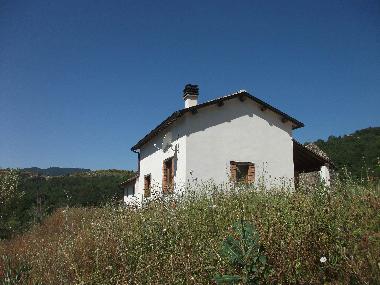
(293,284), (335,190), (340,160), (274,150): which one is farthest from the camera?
(340,160)

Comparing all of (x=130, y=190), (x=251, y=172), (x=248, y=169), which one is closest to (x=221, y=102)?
(x=248, y=169)

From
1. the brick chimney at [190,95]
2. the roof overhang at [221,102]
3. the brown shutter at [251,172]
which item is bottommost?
the brown shutter at [251,172]

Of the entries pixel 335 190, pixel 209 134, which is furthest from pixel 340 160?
pixel 335 190

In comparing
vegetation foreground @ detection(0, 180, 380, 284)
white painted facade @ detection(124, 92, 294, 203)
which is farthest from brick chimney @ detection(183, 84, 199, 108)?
vegetation foreground @ detection(0, 180, 380, 284)

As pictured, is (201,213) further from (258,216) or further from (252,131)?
(252,131)

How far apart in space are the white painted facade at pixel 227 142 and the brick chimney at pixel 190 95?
1333 mm

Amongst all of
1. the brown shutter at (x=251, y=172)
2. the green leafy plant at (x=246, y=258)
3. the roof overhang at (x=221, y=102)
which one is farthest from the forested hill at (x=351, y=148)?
the green leafy plant at (x=246, y=258)

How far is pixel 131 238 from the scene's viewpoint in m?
5.29

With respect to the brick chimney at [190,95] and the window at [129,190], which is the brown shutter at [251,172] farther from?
the window at [129,190]

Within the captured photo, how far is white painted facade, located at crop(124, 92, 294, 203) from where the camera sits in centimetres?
1456

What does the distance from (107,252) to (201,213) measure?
1569 mm

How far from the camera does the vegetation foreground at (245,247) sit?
11.0ft

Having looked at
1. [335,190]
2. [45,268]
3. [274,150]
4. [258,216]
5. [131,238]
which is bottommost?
[45,268]

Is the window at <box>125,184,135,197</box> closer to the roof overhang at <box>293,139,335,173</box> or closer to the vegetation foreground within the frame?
the roof overhang at <box>293,139,335,173</box>
